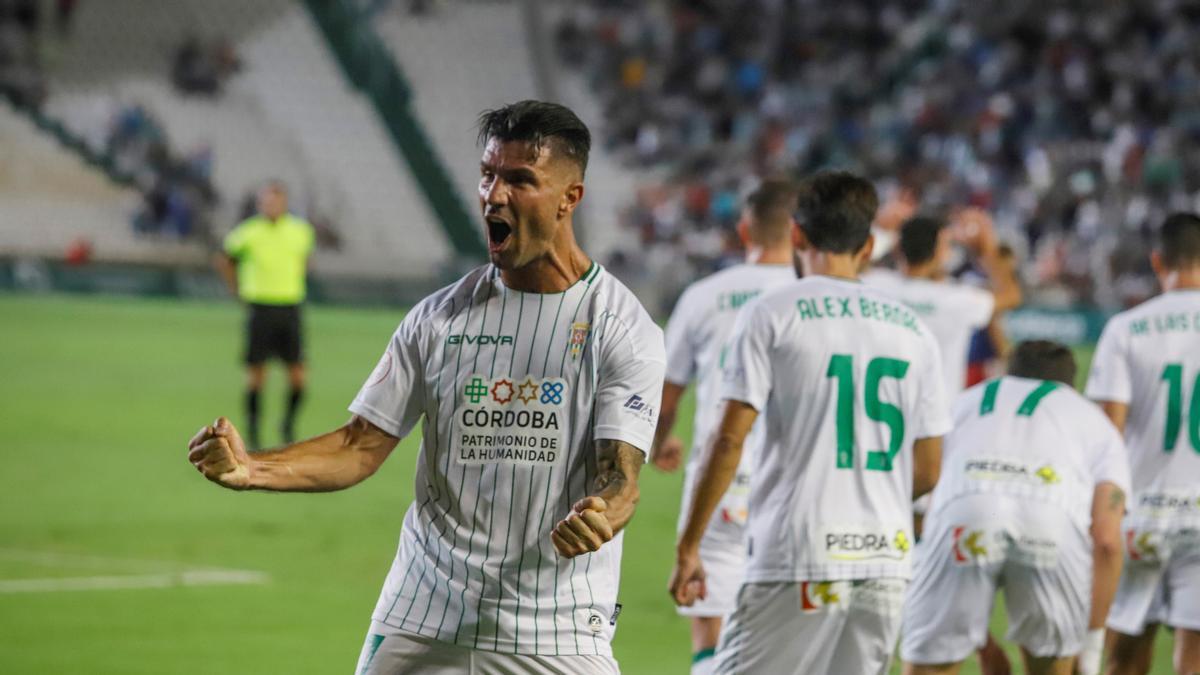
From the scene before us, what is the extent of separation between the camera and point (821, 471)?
234 inches

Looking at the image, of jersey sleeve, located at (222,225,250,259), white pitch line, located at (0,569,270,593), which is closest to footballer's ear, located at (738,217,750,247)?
white pitch line, located at (0,569,270,593)

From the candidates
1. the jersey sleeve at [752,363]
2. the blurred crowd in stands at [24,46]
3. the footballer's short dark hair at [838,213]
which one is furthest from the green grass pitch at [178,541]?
the blurred crowd in stands at [24,46]

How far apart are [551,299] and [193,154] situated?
38293 mm

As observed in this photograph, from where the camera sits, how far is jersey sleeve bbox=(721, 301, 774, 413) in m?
5.95

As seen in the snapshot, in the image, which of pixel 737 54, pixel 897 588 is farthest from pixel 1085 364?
pixel 897 588

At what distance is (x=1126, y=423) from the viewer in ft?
25.8

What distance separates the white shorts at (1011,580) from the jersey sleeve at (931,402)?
105cm

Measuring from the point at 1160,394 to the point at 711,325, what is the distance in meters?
2.01

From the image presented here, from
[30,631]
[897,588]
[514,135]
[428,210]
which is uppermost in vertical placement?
[428,210]

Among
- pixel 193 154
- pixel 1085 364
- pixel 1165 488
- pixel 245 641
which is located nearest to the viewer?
pixel 1165 488

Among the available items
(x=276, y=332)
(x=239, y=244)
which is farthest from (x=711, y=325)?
(x=239, y=244)

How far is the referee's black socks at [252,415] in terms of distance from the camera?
57.2 ft

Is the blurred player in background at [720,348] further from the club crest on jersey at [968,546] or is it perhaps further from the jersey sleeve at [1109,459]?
the jersey sleeve at [1109,459]

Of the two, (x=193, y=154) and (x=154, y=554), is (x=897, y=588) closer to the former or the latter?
(x=154, y=554)
